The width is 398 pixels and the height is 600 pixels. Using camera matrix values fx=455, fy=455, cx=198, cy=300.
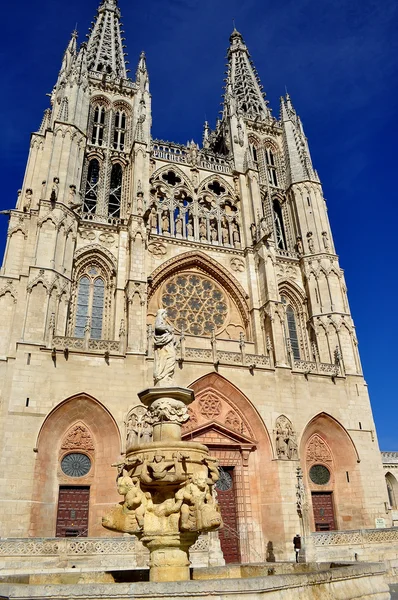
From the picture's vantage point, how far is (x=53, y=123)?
850 inches

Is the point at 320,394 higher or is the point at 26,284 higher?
the point at 26,284

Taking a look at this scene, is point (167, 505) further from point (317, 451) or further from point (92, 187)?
point (92, 187)

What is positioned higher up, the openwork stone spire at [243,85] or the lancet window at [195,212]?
the openwork stone spire at [243,85]

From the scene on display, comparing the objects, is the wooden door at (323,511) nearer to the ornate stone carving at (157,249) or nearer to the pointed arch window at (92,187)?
the ornate stone carving at (157,249)

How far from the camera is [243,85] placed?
3359cm

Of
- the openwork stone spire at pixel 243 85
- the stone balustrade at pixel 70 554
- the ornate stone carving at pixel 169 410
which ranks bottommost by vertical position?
the stone balustrade at pixel 70 554

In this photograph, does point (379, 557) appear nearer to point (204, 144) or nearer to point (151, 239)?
point (151, 239)

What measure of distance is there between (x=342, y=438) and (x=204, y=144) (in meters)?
27.8

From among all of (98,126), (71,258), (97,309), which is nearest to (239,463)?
(97,309)

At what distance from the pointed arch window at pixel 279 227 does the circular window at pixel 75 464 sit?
601 inches

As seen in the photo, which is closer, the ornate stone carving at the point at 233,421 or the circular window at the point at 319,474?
the ornate stone carving at the point at 233,421

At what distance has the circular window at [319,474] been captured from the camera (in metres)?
18.3

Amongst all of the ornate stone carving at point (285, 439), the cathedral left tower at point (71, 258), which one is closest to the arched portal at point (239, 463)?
the ornate stone carving at point (285, 439)

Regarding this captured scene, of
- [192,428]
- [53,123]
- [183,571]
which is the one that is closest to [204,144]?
[53,123]
